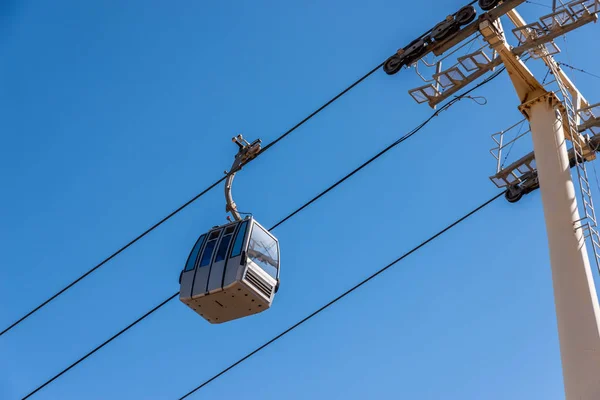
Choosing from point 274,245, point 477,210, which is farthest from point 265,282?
point 477,210

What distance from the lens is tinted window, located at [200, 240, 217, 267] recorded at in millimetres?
12930

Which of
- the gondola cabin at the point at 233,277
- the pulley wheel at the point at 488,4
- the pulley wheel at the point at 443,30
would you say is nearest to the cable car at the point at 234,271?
the gondola cabin at the point at 233,277

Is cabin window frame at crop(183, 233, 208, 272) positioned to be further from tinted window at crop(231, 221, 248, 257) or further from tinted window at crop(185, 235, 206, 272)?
tinted window at crop(231, 221, 248, 257)

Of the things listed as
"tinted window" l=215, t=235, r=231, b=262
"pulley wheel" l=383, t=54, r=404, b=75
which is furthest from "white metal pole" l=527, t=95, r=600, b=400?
"tinted window" l=215, t=235, r=231, b=262

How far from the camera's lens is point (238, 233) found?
13328 millimetres

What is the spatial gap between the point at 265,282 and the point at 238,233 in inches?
48.6

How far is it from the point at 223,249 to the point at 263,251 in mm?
638

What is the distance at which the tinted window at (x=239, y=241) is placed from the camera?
504 inches

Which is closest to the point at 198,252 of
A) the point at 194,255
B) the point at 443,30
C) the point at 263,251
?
the point at 194,255

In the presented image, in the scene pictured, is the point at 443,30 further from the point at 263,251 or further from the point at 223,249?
the point at 223,249

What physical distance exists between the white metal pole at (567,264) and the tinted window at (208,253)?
5257 millimetres

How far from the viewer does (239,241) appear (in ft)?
43.0

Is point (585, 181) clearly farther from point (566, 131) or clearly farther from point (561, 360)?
point (561, 360)

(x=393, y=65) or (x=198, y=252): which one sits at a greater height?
(x=393, y=65)
